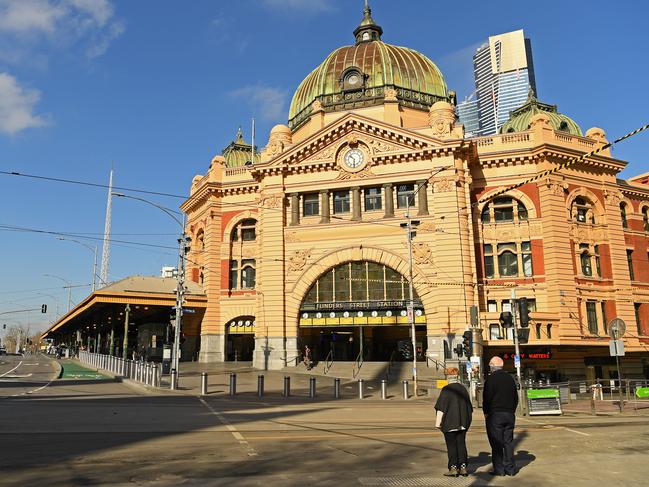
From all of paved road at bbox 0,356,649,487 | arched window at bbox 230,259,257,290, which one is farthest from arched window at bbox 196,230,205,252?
paved road at bbox 0,356,649,487

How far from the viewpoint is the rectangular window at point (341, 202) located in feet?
146

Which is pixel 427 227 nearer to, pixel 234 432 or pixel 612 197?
pixel 612 197

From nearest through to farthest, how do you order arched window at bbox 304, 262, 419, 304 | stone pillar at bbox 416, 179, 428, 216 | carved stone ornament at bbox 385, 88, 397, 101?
stone pillar at bbox 416, 179, 428, 216
arched window at bbox 304, 262, 419, 304
carved stone ornament at bbox 385, 88, 397, 101

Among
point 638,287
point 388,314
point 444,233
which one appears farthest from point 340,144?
point 638,287

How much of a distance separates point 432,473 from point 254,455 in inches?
136

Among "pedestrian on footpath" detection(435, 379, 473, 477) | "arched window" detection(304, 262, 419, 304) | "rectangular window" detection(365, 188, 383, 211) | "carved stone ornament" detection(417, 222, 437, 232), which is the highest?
"rectangular window" detection(365, 188, 383, 211)

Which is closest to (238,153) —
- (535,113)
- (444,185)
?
(444,185)

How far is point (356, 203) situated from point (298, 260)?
22.0 ft

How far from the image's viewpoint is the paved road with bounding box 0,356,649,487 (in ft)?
28.2

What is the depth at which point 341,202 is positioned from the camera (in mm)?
44812

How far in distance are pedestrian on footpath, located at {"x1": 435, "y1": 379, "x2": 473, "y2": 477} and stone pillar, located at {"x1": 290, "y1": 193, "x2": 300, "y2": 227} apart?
1437 inches

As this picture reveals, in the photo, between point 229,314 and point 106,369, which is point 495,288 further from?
point 106,369

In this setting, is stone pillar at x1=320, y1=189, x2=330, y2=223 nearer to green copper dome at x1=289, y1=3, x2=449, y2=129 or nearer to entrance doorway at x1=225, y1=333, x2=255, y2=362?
green copper dome at x1=289, y1=3, x2=449, y2=129

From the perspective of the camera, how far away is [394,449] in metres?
11.3
